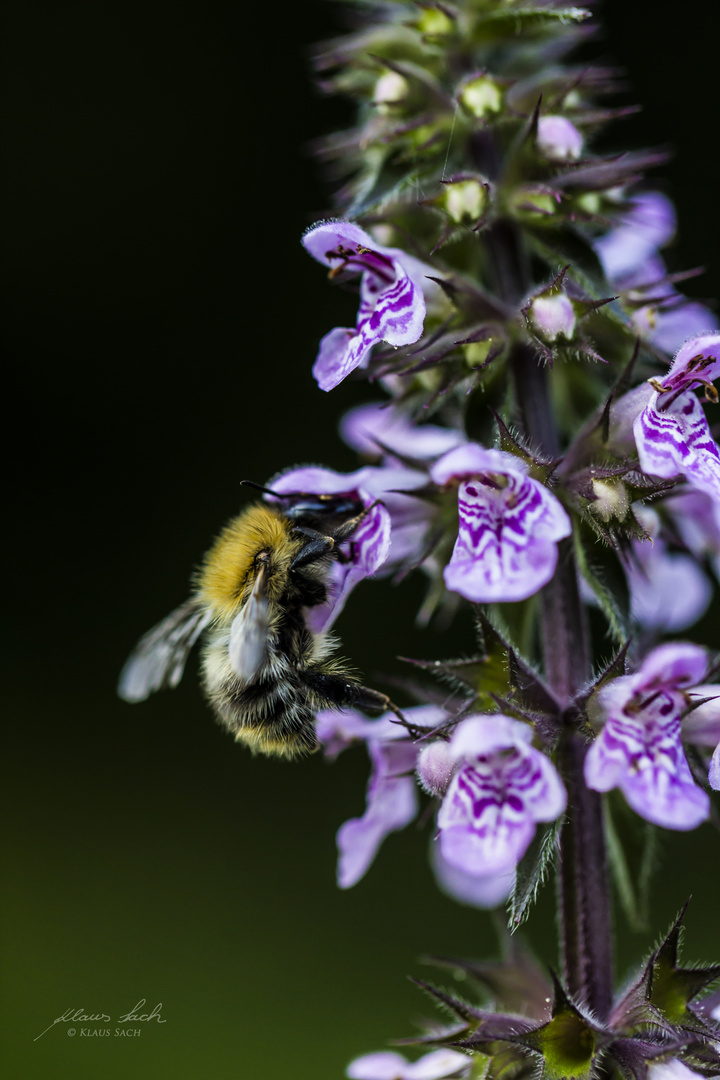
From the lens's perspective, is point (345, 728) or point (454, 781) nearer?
point (454, 781)

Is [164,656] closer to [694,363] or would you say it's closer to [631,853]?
Answer: [631,853]

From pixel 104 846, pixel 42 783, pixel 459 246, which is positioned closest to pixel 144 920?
pixel 104 846

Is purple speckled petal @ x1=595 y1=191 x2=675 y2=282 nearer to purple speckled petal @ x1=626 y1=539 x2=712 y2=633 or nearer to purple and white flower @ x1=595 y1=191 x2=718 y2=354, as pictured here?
purple and white flower @ x1=595 y1=191 x2=718 y2=354

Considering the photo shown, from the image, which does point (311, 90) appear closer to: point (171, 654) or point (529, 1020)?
point (171, 654)

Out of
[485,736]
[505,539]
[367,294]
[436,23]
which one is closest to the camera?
[485,736]

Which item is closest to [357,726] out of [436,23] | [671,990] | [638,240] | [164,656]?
[164,656]

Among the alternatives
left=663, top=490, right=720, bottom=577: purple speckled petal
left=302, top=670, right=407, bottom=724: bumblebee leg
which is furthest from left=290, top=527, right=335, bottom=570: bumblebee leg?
left=663, top=490, right=720, bottom=577: purple speckled petal
